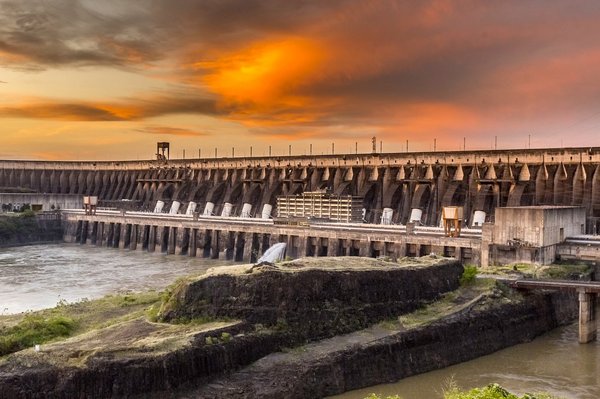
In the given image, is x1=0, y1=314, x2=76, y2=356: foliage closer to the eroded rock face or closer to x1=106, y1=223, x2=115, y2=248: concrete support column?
the eroded rock face

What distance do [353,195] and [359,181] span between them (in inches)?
106

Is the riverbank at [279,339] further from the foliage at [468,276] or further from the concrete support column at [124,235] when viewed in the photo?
the concrete support column at [124,235]

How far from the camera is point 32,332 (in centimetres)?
2250

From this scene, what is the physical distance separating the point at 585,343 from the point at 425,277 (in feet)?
26.1

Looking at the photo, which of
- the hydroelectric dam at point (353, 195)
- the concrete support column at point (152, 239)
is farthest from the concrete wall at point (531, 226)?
the concrete support column at point (152, 239)

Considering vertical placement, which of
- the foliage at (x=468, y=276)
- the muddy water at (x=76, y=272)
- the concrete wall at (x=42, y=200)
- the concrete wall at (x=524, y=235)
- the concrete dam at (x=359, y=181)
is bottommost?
the muddy water at (x=76, y=272)

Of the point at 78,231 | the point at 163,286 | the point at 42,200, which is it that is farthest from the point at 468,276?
the point at 42,200

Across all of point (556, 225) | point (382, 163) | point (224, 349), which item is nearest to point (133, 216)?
point (382, 163)

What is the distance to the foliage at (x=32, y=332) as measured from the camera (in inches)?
839

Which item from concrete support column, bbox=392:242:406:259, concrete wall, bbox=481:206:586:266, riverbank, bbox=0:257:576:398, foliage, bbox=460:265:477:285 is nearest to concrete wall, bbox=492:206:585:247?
concrete wall, bbox=481:206:586:266

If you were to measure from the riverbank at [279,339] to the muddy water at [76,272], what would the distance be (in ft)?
57.0

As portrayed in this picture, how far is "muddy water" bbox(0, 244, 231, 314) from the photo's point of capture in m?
40.6

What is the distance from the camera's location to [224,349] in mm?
A: 20953

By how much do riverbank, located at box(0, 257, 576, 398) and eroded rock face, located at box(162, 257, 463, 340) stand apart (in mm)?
48
